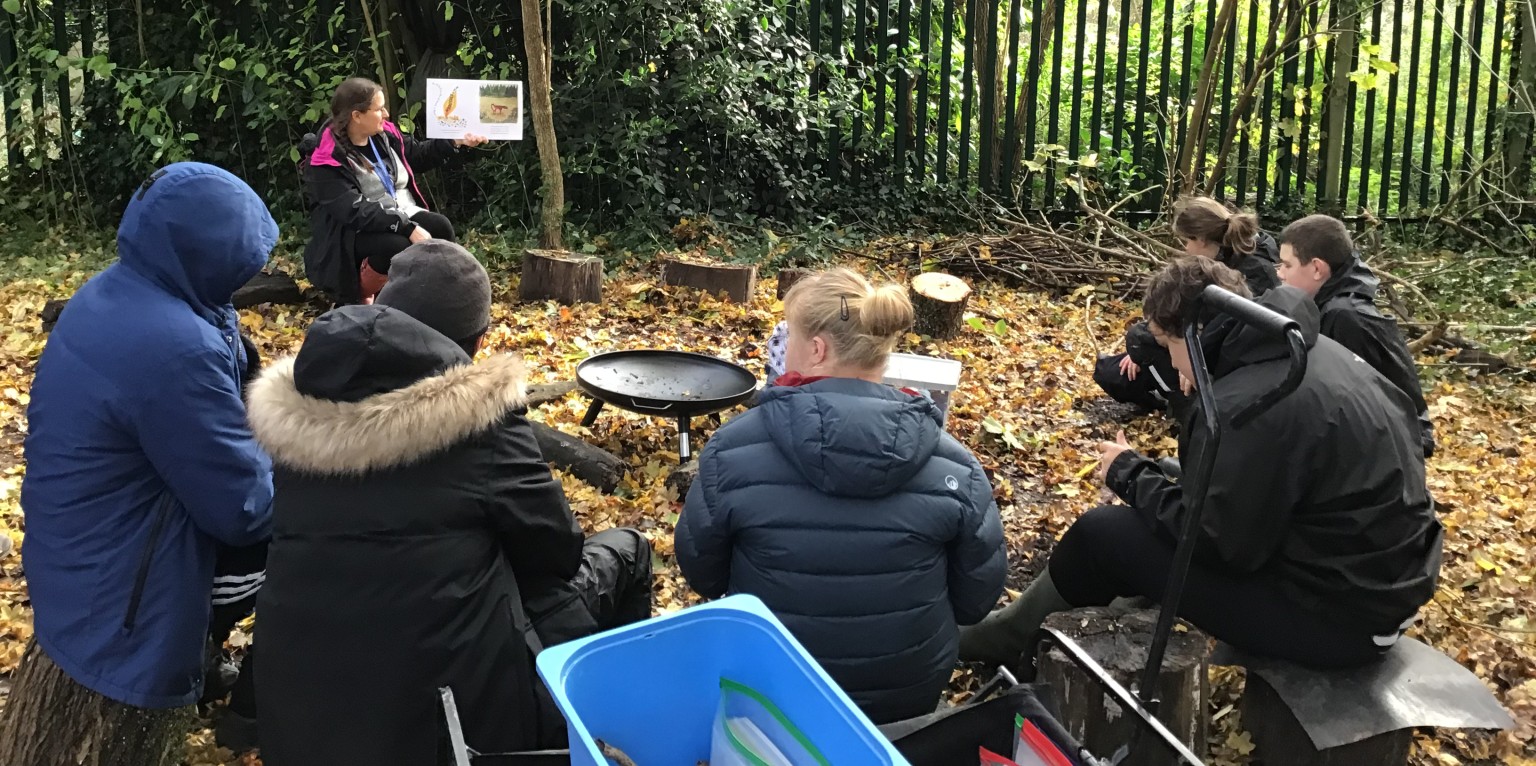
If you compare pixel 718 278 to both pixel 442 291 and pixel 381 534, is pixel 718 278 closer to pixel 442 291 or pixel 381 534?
pixel 442 291

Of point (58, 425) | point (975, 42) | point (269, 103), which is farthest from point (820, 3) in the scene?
point (58, 425)

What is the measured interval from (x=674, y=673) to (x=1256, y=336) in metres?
1.85

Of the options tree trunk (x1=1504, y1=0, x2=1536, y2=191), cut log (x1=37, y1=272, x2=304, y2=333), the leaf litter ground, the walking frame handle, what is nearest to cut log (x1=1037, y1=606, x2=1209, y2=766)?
the leaf litter ground

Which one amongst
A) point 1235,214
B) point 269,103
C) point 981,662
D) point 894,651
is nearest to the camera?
point 894,651

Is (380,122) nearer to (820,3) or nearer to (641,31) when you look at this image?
(641,31)

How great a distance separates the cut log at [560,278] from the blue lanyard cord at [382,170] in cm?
102

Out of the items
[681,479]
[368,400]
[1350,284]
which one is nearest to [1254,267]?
[1350,284]

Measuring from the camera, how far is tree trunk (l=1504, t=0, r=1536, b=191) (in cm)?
998

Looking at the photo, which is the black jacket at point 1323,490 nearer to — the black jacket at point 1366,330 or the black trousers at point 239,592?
the black jacket at point 1366,330

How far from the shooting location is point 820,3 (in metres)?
10.0

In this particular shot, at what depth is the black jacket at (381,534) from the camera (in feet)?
7.83

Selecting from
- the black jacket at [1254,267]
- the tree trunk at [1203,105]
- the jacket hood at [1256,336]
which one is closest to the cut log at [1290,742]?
the jacket hood at [1256,336]

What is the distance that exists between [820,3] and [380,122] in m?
4.70

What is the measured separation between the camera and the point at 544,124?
820 centimetres
